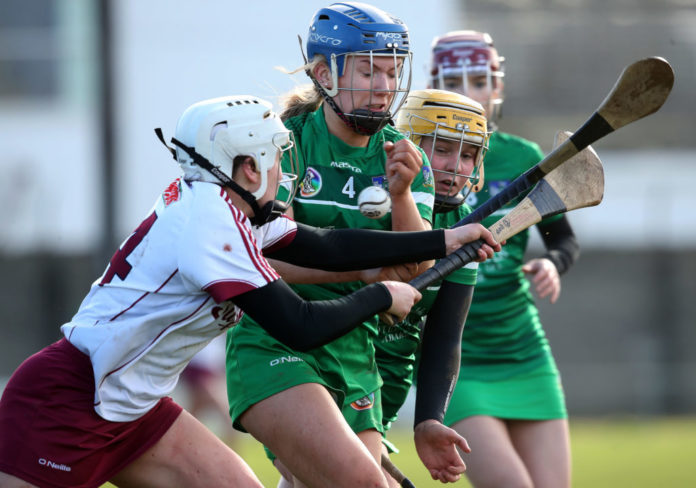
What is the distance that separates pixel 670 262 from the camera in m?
16.4

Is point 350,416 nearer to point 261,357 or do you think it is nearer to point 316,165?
point 261,357

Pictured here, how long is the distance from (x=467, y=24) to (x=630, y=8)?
318 centimetres

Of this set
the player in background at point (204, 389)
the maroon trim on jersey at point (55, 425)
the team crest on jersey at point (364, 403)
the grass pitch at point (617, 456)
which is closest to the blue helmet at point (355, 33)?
the team crest on jersey at point (364, 403)

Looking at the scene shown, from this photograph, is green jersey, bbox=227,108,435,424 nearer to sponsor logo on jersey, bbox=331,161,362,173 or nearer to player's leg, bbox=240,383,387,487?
sponsor logo on jersey, bbox=331,161,362,173

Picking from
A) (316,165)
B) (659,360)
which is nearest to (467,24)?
(659,360)

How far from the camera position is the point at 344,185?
13.0 ft

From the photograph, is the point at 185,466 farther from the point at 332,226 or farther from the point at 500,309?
the point at 500,309

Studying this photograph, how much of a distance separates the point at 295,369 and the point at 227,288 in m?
0.50

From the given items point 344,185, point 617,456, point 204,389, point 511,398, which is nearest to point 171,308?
point 344,185

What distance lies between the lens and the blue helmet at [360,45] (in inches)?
155

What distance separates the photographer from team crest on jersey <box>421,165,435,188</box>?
4.00 m

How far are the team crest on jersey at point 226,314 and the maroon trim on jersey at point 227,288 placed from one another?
17cm

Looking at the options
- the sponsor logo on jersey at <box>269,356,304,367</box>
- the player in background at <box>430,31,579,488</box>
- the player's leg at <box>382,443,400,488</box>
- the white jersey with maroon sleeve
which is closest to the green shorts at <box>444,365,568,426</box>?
the player in background at <box>430,31,579,488</box>

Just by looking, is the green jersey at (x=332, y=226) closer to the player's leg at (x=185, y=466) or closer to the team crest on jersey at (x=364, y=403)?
the team crest on jersey at (x=364, y=403)
